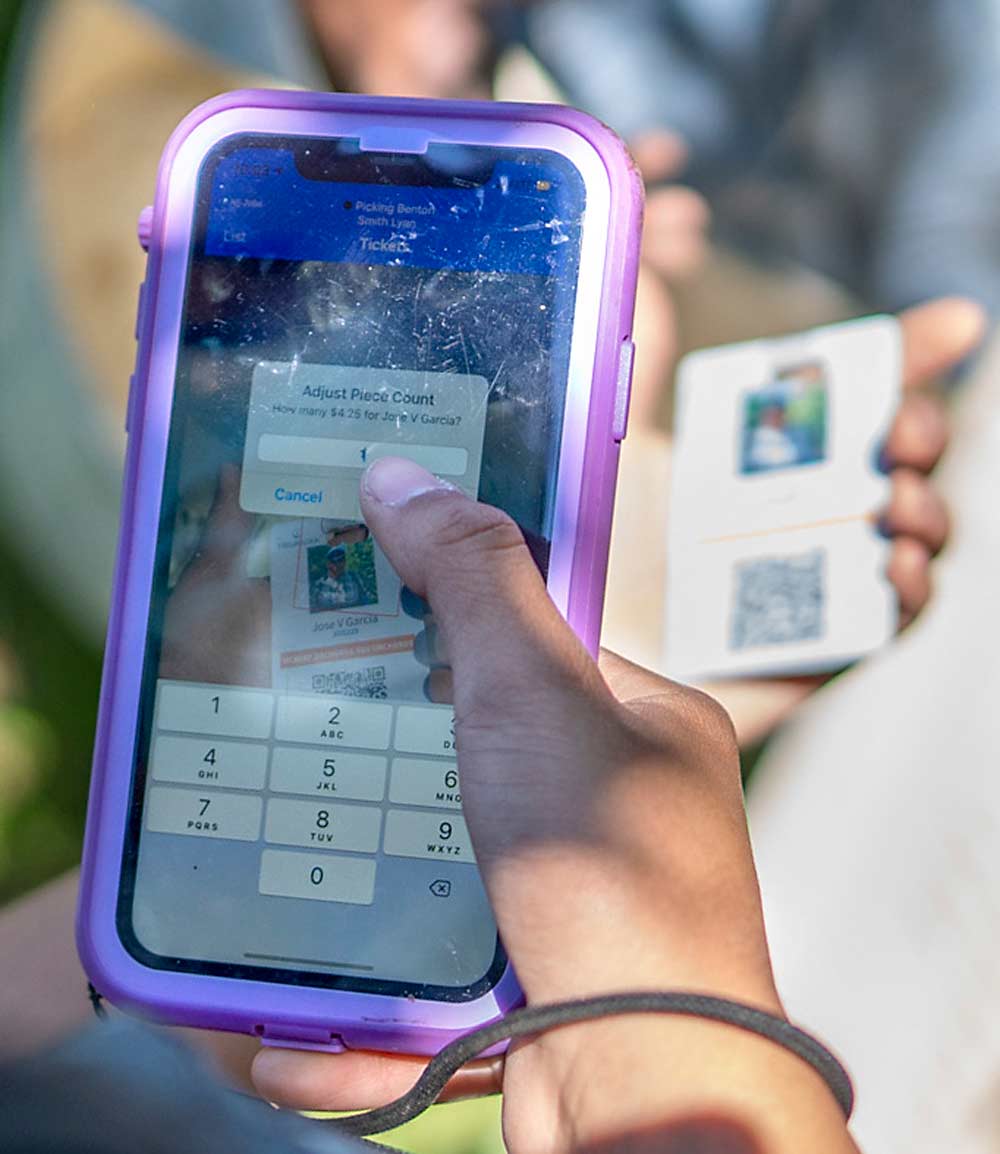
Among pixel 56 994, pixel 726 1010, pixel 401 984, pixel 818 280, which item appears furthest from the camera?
pixel 818 280

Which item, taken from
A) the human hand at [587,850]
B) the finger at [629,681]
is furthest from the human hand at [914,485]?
the human hand at [587,850]

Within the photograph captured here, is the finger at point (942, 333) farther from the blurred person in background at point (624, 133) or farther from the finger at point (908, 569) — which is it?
the finger at point (908, 569)

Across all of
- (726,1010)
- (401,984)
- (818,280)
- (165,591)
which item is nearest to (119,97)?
(818,280)

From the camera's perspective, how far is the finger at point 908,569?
111 cm

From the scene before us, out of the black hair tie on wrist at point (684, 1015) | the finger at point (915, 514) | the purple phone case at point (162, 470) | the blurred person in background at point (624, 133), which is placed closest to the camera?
the black hair tie on wrist at point (684, 1015)

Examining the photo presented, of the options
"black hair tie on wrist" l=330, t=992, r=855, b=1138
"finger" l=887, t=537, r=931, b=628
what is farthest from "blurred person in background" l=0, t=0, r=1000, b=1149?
"black hair tie on wrist" l=330, t=992, r=855, b=1138

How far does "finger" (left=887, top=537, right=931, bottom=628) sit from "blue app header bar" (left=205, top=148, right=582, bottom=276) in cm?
57

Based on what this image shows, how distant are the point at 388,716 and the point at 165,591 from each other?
13cm

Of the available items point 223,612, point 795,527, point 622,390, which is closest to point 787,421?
point 795,527

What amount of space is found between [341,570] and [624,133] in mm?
779

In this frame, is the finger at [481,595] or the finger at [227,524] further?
the finger at [227,524]

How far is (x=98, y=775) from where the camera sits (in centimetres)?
67

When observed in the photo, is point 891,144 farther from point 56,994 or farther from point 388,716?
point 56,994

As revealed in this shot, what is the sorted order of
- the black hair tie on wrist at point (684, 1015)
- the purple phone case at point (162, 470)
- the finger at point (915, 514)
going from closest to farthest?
the black hair tie on wrist at point (684, 1015) → the purple phone case at point (162, 470) → the finger at point (915, 514)
